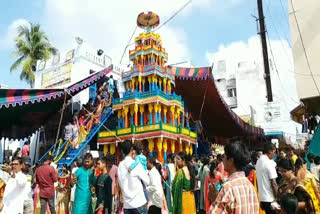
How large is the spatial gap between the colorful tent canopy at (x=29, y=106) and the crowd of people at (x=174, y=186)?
4016 millimetres

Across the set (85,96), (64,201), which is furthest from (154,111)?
(64,201)

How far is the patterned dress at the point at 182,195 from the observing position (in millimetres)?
6379

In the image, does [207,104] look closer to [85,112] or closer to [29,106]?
[85,112]

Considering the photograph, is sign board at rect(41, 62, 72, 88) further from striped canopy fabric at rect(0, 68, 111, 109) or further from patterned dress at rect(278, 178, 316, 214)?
patterned dress at rect(278, 178, 316, 214)

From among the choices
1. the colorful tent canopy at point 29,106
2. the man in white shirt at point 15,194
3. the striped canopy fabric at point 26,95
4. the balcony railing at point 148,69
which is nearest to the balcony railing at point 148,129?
the balcony railing at point 148,69

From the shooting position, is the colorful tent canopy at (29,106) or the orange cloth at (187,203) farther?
the colorful tent canopy at (29,106)

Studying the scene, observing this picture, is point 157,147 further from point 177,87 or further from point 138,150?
point 138,150

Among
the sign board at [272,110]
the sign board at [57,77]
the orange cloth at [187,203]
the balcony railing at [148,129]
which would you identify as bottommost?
the orange cloth at [187,203]

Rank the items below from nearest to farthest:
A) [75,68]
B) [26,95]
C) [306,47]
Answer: [306,47], [26,95], [75,68]

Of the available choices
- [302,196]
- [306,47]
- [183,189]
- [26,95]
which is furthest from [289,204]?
[26,95]

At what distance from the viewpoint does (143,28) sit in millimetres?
20250

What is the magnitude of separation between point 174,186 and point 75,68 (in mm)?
15368

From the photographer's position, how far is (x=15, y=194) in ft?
16.9

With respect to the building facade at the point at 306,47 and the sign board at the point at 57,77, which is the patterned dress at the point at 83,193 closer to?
the building facade at the point at 306,47
